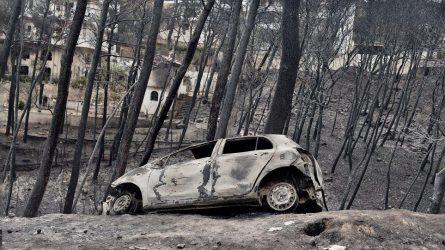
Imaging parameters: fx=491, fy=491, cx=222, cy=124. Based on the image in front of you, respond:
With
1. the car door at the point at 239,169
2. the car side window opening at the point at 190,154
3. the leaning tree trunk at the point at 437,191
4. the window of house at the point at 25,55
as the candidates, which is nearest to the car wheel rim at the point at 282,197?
the car door at the point at 239,169

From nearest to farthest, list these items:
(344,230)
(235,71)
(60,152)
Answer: (344,230), (235,71), (60,152)

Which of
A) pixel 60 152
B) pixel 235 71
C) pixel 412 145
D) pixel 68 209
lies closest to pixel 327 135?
pixel 412 145

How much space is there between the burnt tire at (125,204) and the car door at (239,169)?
188 centimetres

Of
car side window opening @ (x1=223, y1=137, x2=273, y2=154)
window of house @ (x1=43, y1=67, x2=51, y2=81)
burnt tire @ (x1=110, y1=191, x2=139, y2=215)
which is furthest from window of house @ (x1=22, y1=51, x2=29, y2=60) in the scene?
car side window opening @ (x1=223, y1=137, x2=273, y2=154)

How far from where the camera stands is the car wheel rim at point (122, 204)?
31.9ft

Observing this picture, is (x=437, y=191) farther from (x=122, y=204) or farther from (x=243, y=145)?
(x=122, y=204)

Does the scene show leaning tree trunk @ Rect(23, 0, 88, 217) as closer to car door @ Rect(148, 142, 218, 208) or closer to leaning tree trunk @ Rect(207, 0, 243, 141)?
car door @ Rect(148, 142, 218, 208)

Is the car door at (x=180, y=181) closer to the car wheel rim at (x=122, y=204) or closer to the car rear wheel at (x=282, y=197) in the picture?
the car wheel rim at (x=122, y=204)

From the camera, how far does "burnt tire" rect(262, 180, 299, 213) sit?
28.1ft

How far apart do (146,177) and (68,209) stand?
6687 mm

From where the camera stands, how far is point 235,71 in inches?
595

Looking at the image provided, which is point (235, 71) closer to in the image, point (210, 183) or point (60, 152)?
point (210, 183)

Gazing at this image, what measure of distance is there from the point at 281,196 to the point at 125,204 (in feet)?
10.4

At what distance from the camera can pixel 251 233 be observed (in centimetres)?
746
